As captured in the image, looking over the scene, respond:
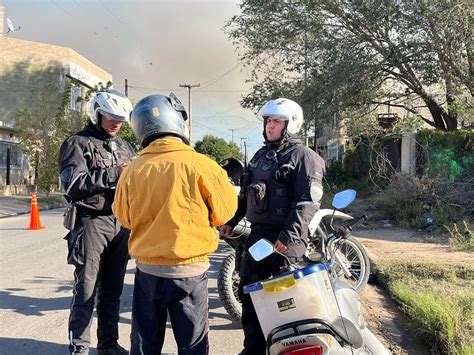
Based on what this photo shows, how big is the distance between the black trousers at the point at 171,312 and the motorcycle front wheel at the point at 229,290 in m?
1.80

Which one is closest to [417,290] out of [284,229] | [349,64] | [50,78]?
[284,229]

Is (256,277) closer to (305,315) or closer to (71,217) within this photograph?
(305,315)

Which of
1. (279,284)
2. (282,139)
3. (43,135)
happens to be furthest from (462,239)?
(43,135)

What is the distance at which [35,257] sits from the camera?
774cm

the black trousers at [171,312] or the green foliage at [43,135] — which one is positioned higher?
the green foliage at [43,135]

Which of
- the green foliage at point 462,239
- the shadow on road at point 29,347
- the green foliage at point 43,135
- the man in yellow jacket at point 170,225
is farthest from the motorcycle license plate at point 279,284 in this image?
the green foliage at point 43,135

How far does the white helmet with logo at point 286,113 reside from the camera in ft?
10.6

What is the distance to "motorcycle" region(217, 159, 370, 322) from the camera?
12.8ft

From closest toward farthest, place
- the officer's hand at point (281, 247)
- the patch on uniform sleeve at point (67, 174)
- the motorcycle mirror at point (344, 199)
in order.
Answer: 1. the officer's hand at point (281, 247)
2. the motorcycle mirror at point (344, 199)
3. the patch on uniform sleeve at point (67, 174)

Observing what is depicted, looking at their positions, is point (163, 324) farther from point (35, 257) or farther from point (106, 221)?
point (35, 257)

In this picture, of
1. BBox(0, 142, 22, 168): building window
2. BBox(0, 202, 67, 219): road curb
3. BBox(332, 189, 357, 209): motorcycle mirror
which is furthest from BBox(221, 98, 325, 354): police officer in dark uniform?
BBox(0, 142, 22, 168): building window

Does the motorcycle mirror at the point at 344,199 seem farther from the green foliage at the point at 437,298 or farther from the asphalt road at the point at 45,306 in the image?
the asphalt road at the point at 45,306

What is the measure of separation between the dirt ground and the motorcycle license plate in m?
1.88

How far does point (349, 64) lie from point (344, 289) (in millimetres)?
12885
